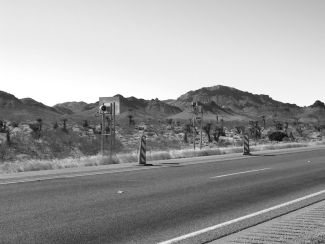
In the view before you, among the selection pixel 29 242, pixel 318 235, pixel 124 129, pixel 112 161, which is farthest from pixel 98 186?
pixel 124 129

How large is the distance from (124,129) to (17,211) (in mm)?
52893

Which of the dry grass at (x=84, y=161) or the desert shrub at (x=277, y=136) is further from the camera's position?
the desert shrub at (x=277, y=136)

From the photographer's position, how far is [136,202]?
1130 cm

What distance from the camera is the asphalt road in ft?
27.5

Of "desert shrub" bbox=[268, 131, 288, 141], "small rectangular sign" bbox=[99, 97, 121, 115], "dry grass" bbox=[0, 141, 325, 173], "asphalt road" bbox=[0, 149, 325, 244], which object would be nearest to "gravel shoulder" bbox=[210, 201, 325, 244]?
"asphalt road" bbox=[0, 149, 325, 244]

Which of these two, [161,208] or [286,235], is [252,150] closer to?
[161,208]

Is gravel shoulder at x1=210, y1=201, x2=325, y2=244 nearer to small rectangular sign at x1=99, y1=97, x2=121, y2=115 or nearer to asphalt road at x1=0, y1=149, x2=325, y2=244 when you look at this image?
asphalt road at x1=0, y1=149, x2=325, y2=244

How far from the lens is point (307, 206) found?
11.2 metres

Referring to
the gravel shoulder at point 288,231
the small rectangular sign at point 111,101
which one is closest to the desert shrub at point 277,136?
the small rectangular sign at point 111,101

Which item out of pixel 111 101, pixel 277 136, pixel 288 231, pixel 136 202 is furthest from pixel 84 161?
pixel 277 136

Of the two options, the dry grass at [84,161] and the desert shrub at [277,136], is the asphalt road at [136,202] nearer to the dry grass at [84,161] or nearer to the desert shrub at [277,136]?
the dry grass at [84,161]

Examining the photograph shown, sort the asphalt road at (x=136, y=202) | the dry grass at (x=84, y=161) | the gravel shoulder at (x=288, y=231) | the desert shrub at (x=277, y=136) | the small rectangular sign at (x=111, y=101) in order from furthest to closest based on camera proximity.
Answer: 1. the desert shrub at (x=277, y=136)
2. the small rectangular sign at (x=111, y=101)
3. the dry grass at (x=84, y=161)
4. the asphalt road at (x=136, y=202)
5. the gravel shoulder at (x=288, y=231)

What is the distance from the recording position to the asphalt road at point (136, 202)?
27.5 ft

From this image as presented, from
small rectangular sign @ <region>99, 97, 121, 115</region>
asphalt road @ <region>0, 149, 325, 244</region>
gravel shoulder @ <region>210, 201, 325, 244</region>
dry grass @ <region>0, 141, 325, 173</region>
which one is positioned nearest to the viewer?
gravel shoulder @ <region>210, 201, 325, 244</region>
